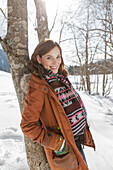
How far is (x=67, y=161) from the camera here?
2.92ft

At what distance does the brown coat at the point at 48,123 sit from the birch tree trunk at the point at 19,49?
0.24 m

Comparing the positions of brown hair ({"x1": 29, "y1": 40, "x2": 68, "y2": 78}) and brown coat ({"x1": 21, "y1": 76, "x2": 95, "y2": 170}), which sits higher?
brown hair ({"x1": 29, "y1": 40, "x2": 68, "y2": 78})

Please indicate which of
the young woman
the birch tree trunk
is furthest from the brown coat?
the birch tree trunk

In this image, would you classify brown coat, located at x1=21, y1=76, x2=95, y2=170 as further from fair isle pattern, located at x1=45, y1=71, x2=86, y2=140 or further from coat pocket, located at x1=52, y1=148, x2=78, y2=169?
fair isle pattern, located at x1=45, y1=71, x2=86, y2=140

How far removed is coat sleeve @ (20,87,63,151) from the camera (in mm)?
808

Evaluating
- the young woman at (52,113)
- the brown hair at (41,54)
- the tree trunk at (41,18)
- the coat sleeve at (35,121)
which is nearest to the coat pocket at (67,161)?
the young woman at (52,113)

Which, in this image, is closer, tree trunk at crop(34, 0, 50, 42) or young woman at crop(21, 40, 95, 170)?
young woman at crop(21, 40, 95, 170)

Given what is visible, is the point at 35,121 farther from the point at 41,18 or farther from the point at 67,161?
the point at 41,18

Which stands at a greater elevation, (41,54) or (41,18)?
(41,18)

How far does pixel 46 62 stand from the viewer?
1.01 metres

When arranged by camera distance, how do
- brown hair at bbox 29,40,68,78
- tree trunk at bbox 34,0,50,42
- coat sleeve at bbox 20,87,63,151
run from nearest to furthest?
coat sleeve at bbox 20,87,63,151, brown hair at bbox 29,40,68,78, tree trunk at bbox 34,0,50,42

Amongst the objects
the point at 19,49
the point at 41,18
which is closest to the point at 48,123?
the point at 19,49

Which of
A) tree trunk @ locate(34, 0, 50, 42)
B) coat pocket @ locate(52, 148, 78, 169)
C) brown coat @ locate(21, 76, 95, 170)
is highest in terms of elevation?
tree trunk @ locate(34, 0, 50, 42)

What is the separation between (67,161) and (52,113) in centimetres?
44
